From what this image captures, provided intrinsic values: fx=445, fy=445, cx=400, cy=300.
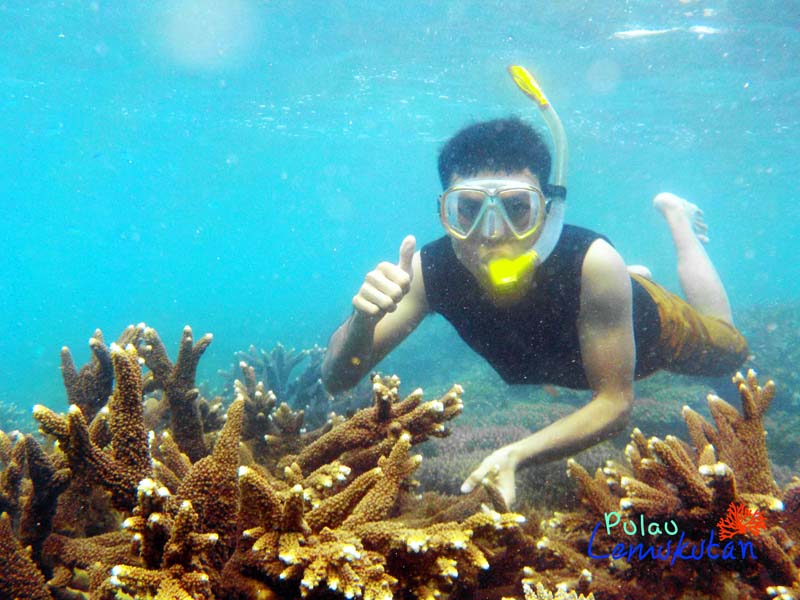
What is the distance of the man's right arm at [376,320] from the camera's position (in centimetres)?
291

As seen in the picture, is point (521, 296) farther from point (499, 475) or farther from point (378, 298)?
point (499, 475)

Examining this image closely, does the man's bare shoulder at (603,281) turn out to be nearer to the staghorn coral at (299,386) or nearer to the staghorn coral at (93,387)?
the staghorn coral at (93,387)

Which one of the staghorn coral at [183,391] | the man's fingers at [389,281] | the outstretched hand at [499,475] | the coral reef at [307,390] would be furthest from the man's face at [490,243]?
the coral reef at [307,390]

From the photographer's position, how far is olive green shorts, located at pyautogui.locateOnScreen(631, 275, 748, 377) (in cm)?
451

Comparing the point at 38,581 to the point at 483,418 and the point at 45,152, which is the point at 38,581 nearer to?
the point at 483,418

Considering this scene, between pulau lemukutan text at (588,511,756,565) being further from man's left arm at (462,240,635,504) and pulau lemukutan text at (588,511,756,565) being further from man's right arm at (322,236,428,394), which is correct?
man's right arm at (322,236,428,394)

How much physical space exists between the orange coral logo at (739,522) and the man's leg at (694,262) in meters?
4.32

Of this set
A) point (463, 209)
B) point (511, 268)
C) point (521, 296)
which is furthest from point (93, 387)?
point (521, 296)

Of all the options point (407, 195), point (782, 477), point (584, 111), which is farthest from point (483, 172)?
point (407, 195)

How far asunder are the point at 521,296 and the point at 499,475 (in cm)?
153

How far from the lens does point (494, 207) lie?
11.1ft

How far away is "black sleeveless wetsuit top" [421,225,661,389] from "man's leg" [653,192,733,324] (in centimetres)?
196

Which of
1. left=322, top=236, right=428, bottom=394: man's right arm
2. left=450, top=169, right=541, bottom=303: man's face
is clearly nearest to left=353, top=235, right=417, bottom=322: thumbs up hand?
left=322, top=236, right=428, bottom=394: man's right arm

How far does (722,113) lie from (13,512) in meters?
33.6
